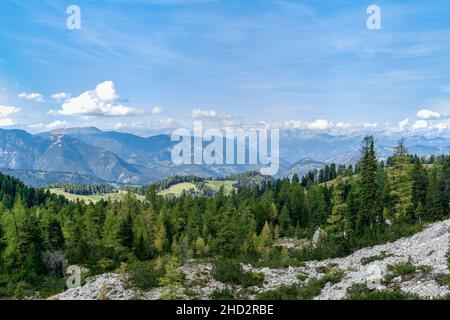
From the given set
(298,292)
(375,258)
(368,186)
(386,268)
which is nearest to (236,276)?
(298,292)

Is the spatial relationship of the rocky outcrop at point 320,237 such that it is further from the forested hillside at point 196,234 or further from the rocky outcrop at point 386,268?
the rocky outcrop at point 386,268

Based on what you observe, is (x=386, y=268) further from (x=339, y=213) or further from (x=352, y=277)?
(x=339, y=213)

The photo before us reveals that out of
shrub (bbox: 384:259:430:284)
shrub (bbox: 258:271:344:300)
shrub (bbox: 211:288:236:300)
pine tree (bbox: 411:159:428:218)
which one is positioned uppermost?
pine tree (bbox: 411:159:428:218)

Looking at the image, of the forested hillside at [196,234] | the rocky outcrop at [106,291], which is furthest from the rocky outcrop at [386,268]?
the rocky outcrop at [106,291]

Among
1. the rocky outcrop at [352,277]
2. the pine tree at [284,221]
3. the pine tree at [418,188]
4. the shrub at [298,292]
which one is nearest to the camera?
the rocky outcrop at [352,277]

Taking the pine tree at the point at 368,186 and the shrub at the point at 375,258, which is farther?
the pine tree at the point at 368,186

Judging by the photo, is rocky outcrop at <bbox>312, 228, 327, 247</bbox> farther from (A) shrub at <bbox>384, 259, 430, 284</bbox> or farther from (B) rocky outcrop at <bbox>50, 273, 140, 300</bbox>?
(B) rocky outcrop at <bbox>50, 273, 140, 300</bbox>

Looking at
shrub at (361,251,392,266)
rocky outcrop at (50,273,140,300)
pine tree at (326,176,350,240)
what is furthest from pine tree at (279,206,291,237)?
rocky outcrop at (50,273,140,300)

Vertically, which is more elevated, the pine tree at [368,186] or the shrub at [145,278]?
the pine tree at [368,186]

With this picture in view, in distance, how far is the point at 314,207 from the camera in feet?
356
